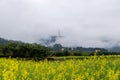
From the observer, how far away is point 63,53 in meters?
43.4

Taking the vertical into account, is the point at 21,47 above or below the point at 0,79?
above

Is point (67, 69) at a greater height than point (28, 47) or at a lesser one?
lesser

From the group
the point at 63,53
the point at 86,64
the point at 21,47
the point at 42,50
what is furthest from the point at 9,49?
the point at 86,64

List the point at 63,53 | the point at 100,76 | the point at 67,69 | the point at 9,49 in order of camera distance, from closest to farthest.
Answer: the point at 100,76 → the point at 67,69 → the point at 9,49 → the point at 63,53

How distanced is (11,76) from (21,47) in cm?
2411

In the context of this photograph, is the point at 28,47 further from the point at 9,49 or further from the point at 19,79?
the point at 19,79

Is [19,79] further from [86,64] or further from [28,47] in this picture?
[28,47]

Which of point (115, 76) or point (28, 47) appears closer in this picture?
point (115, 76)

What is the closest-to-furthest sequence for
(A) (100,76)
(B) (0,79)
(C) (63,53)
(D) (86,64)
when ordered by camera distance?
(B) (0,79) → (A) (100,76) → (D) (86,64) → (C) (63,53)

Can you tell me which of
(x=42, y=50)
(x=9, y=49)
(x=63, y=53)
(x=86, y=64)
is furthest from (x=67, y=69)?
(x=63, y=53)

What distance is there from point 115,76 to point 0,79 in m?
2.65

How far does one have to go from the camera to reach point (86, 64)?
12.5 m

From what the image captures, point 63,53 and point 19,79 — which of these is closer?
point 19,79

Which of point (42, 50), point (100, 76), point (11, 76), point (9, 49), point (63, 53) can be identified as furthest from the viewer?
point (63, 53)
